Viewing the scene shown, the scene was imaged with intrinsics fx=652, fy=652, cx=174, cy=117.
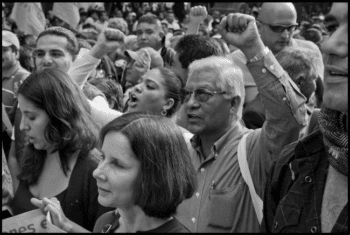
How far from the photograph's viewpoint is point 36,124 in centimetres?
311

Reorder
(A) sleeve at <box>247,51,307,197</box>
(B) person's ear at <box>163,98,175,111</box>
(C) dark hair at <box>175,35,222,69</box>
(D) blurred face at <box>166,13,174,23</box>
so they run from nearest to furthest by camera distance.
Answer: (A) sleeve at <box>247,51,307,197</box> < (B) person's ear at <box>163,98,175,111</box> < (C) dark hair at <box>175,35,222,69</box> < (D) blurred face at <box>166,13,174,23</box>

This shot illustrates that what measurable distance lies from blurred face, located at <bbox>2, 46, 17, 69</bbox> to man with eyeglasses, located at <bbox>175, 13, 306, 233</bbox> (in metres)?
3.52

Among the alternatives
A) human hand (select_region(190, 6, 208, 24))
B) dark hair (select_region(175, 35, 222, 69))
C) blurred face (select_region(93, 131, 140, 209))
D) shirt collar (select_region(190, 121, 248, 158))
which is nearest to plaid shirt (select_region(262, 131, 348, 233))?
blurred face (select_region(93, 131, 140, 209))

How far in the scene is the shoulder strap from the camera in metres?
2.80

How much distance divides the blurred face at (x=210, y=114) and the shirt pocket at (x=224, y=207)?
1.18 ft

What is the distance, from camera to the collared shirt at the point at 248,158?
268 cm

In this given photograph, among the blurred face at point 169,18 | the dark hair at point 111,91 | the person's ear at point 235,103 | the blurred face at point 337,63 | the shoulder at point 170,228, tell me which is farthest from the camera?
the blurred face at point 169,18

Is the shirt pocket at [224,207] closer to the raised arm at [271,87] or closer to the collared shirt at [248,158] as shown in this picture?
the collared shirt at [248,158]

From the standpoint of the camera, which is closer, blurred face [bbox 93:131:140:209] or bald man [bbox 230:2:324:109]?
blurred face [bbox 93:131:140:209]

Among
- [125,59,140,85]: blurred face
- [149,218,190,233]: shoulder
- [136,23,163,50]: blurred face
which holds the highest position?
[149,218,190,233]: shoulder

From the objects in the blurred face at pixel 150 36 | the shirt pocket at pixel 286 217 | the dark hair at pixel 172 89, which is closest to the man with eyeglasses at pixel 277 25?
the dark hair at pixel 172 89

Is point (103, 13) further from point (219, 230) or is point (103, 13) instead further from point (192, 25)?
point (219, 230)

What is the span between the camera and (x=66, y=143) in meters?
3.08

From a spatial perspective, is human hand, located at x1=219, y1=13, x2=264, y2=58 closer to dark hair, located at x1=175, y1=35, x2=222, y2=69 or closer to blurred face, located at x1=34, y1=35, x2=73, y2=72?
dark hair, located at x1=175, y1=35, x2=222, y2=69
